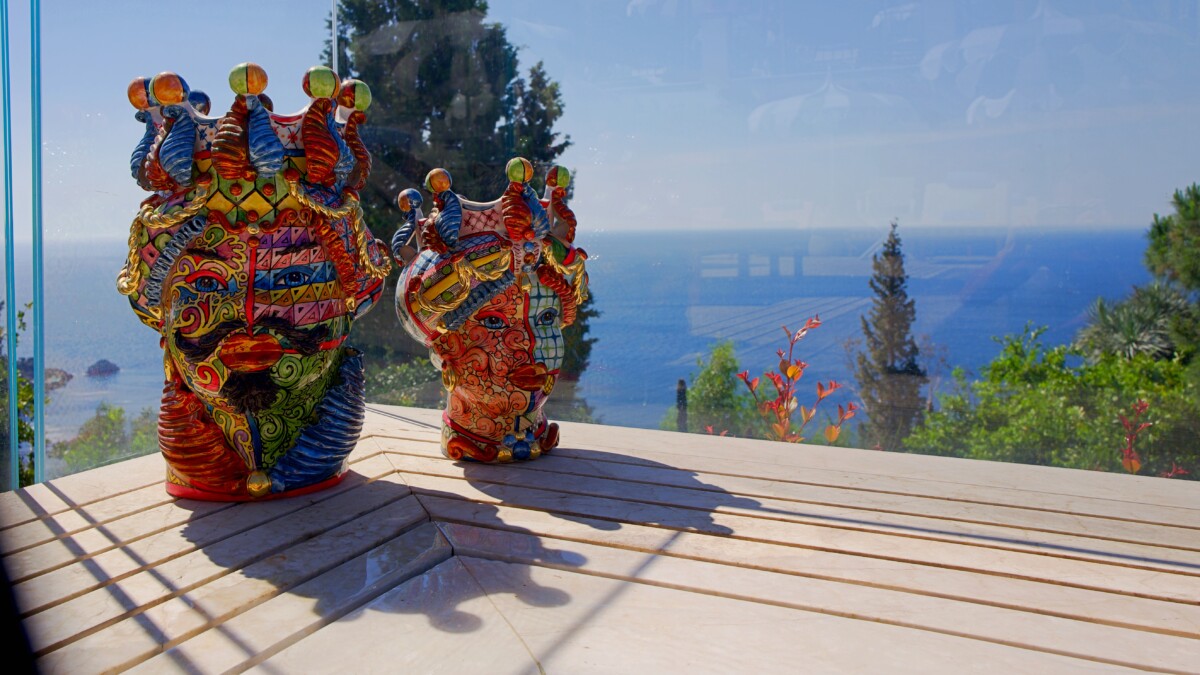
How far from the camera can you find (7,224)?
316 cm

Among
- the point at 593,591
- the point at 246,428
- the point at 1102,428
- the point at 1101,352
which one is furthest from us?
the point at 1101,352

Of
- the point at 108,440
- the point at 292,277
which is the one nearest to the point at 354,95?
the point at 292,277

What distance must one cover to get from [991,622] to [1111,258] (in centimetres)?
327

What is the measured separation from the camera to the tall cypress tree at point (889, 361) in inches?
185

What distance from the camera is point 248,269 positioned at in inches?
105

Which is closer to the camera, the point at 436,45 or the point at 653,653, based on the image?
the point at 653,653

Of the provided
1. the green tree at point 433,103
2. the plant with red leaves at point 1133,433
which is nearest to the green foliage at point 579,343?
the green tree at point 433,103

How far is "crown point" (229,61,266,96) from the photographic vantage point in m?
2.60

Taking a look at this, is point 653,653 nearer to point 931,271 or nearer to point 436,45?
point 931,271

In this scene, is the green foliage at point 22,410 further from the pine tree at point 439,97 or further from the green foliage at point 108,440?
the pine tree at point 439,97

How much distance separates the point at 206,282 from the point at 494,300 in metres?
1.02

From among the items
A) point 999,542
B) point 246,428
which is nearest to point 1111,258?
point 999,542

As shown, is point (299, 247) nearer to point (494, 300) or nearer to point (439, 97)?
point (494, 300)

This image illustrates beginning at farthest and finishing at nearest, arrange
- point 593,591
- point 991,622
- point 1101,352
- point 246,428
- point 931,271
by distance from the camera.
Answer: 1. point 931,271
2. point 1101,352
3. point 246,428
4. point 593,591
5. point 991,622
